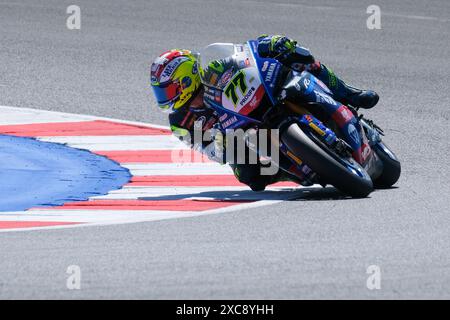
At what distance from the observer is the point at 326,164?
834 cm

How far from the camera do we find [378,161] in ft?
29.9

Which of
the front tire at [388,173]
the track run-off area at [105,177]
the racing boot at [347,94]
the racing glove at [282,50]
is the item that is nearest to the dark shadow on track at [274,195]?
the track run-off area at [105,177]

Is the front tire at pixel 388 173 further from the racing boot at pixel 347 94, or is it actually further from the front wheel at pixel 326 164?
the front wheel at pixel 326 164

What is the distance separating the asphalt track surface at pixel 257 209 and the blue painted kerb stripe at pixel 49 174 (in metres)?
1.15

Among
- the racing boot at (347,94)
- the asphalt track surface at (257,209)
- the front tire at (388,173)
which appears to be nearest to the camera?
the asphalt track surface at (257,209)

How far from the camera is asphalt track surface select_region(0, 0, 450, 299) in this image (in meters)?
6.21

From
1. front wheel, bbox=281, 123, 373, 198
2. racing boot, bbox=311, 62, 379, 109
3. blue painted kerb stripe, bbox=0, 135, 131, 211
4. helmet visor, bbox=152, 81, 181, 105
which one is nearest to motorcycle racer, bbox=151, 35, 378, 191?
helmet visor, bbox=152, 81, 181, 105

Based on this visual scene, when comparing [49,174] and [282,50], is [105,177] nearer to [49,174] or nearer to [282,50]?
[49,174]

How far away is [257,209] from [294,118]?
0.72 metres

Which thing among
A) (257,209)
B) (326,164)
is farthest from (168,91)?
(326,164)

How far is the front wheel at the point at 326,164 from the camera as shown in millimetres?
8344

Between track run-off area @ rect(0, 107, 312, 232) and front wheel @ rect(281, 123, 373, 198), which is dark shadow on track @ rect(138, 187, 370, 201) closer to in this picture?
track run-off area @ rect(0, 107, 312, 232)

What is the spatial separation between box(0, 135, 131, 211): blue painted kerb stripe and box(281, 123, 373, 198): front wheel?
1.47 m

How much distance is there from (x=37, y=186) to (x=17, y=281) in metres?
2.97
